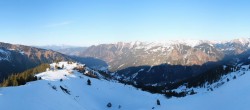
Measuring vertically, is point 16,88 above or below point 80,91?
above

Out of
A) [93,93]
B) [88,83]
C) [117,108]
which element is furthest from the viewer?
[88,83]

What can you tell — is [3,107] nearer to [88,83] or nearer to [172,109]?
[172,109]

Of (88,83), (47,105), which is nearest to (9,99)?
(47,105)

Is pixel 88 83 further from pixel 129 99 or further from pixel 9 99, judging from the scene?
pixel 9 99

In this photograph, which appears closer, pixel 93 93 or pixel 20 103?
pixel 20 103

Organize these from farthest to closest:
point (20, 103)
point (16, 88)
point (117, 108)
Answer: point (117, 108) → point (16, 88) → point (20, 103)

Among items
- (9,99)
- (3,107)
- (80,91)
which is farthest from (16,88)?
(80,91)
